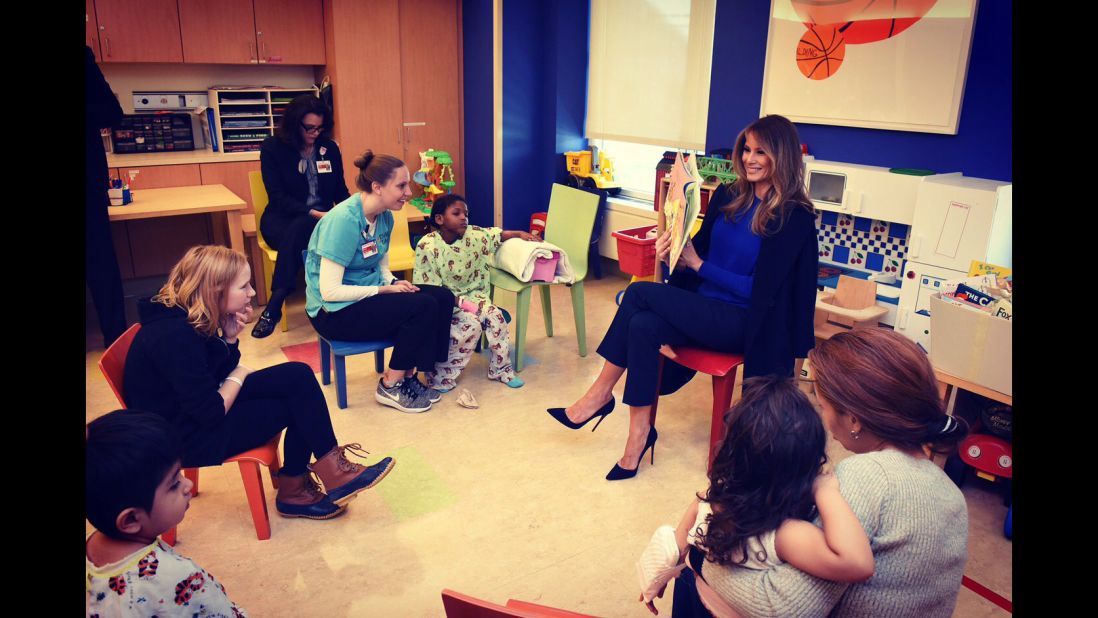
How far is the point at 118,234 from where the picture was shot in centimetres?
496

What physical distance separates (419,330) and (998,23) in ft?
9.35

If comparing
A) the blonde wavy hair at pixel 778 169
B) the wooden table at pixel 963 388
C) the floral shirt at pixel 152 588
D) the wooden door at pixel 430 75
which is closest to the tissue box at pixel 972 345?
the wooden table at pixel 963 388

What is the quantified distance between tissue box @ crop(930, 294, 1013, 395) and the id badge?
216cm

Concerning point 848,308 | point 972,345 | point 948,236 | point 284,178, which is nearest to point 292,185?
point 284,178

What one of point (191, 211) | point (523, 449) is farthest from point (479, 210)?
point (523, 449)

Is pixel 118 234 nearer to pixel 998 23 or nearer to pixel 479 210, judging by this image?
pixel 479 210

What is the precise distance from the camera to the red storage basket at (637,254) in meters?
4.49

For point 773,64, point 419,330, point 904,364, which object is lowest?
point 419,330

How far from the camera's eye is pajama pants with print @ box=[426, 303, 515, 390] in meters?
3.55

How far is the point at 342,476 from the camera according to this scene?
8.43 feet

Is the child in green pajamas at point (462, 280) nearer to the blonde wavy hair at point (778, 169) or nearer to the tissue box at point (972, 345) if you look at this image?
the blonde wavy hair at point (778, 169)

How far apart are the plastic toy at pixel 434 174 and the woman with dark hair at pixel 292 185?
1.09 m

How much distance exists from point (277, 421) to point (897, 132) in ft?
10.3
